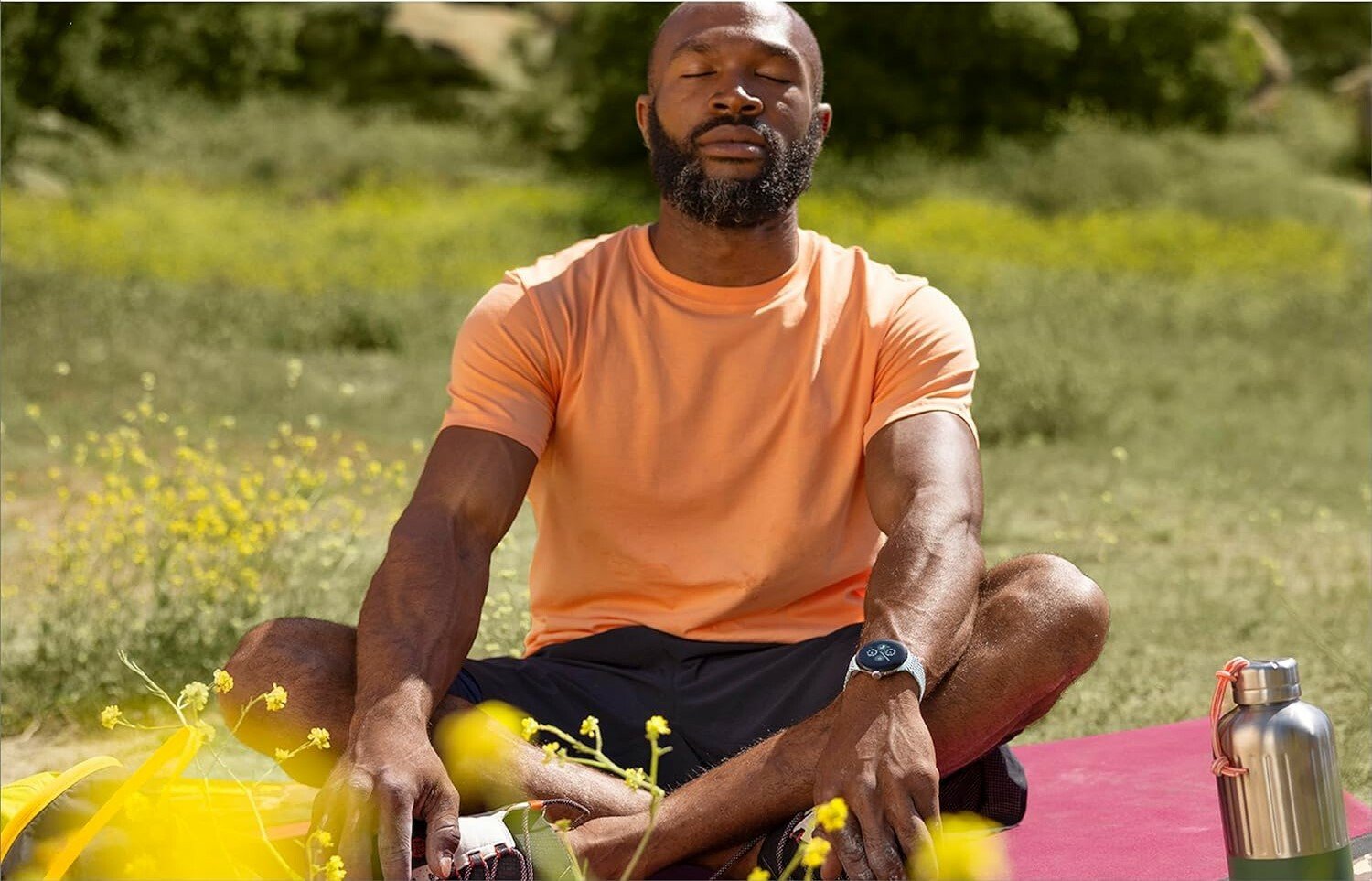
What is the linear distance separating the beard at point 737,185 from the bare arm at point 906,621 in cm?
52

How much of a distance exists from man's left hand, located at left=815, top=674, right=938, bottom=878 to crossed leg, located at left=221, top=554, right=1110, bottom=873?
0.40 feet

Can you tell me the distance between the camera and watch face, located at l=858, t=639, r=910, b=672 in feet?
9.13

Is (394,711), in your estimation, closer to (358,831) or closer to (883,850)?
(358,831)

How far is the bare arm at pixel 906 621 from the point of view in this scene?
267 centimetres

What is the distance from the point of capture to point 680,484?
346 cm

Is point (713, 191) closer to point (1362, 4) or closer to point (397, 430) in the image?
point (397, 430)

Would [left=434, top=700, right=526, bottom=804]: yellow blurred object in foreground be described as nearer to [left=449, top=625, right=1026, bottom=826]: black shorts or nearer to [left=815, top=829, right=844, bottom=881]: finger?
[left=449, top=625, right=1026, bottom=826]: black shorts

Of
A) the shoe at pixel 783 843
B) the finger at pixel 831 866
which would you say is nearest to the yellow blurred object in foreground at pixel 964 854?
the finger at pixel 831 866

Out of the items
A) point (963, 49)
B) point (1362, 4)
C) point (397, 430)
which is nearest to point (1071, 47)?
point (963, 49)

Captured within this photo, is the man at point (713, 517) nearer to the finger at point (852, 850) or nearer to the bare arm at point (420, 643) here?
the bare arm at point (420, 643)

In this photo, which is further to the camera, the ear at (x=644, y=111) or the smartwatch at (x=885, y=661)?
the ear at (x=644, y=111)

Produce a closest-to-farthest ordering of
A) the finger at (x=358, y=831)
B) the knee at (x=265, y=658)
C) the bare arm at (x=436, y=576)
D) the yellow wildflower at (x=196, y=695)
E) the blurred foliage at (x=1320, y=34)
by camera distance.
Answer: the yellow wildflower at (x=196, y=695) → the finger at (x=358, y=831) → the bare arm at (x=436, y=576) → the knee at (x=265, y=658) → the blurred foliage at (x=1320, y=34)

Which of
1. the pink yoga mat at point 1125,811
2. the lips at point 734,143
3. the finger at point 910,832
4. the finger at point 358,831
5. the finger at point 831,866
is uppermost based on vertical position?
the lips at point 734,143

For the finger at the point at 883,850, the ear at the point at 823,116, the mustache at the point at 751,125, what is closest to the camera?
the finger at the point at 883,850
